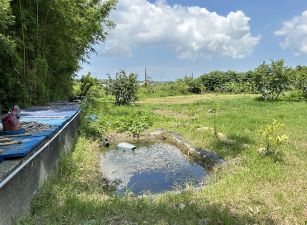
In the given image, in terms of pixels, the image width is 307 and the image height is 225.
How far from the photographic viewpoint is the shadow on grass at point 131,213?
3936 millimetres

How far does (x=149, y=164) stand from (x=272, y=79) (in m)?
14.0

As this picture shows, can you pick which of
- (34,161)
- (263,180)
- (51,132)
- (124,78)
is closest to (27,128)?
(51,132)

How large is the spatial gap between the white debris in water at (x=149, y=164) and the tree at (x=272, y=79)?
1213cm

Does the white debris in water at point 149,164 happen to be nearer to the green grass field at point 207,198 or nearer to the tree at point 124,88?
the green grass field at point 207,198

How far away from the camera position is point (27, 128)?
5672 mm

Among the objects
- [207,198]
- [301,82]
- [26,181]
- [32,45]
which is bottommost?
[207,198]

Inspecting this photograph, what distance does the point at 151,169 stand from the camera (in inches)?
308

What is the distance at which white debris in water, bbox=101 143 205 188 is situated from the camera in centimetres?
723

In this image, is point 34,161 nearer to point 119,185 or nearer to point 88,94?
point 119,185

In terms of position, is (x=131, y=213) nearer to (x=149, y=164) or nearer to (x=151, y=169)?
(x=151, y=169)

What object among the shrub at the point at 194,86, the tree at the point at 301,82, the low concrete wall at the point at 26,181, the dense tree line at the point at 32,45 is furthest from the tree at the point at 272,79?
the low concrete wall at the point at 26,181

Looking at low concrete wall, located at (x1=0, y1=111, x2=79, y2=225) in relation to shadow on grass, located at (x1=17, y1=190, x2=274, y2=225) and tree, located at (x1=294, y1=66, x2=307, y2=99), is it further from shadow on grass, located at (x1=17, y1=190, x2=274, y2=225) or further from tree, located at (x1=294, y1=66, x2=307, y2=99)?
tree, located at (x1=294, y1=66, x2=307, y2=99)

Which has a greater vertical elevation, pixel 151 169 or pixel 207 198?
pixel 207 198

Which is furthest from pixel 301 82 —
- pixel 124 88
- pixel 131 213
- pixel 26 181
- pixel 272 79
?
pixel 26 181
